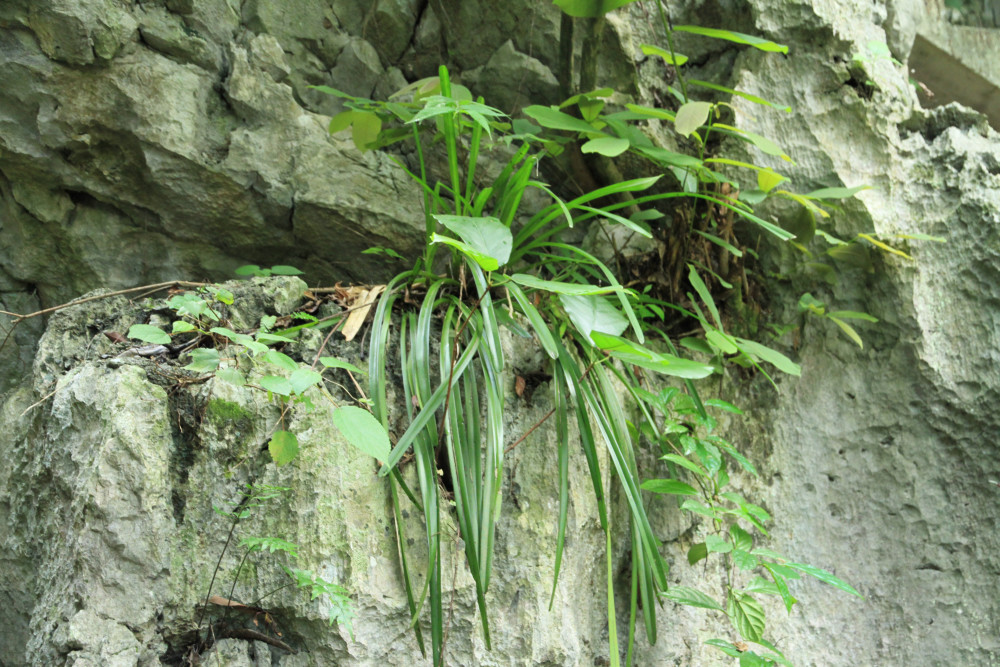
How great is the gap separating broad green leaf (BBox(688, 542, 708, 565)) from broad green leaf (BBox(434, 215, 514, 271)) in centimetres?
85

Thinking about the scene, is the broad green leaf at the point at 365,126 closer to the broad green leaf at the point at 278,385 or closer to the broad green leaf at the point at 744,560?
the broad green leaf at the point at 278,385

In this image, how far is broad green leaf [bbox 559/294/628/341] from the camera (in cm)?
134

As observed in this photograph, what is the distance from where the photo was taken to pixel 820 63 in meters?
2.02

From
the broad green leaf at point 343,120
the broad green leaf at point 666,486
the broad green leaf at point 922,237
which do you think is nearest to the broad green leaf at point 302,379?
the broad green leaf at point 666,486

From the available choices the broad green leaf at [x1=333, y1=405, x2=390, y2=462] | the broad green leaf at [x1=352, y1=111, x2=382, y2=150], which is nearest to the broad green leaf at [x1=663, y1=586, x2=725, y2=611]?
the broad green leaf at [x1=333, y1=405, x2=390, y2=462]

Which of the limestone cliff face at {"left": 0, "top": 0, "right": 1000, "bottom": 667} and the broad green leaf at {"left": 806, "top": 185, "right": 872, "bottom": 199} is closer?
the limestone cliff face at {"left": 0, "top": 0, "right": 1000, "bottom": 667}

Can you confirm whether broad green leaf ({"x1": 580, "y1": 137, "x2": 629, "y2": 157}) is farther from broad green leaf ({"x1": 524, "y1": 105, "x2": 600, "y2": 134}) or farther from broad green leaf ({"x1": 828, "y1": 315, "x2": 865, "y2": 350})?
broad green leaf ({"x1": 828, "y1": 315, "x2": 865, "y2": 350})

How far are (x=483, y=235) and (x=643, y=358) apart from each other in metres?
0.38

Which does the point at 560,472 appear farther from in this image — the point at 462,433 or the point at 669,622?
the point at 669,622

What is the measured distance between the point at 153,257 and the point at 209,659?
125 cm

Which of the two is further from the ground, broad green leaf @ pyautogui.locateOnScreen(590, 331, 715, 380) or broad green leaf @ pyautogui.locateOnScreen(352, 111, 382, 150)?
broad green leaf @ pyautogui.locateOnScreen(352, 111, 382, 150)

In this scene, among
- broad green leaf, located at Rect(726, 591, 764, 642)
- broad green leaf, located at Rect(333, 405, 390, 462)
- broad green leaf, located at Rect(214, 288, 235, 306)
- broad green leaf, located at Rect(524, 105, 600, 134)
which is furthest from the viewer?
broad green leaf, located at Rect(524, 105, 600, 134)

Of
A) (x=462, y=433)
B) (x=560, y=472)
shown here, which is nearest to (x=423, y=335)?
(x=462, y=433)

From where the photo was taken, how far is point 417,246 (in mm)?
2141
